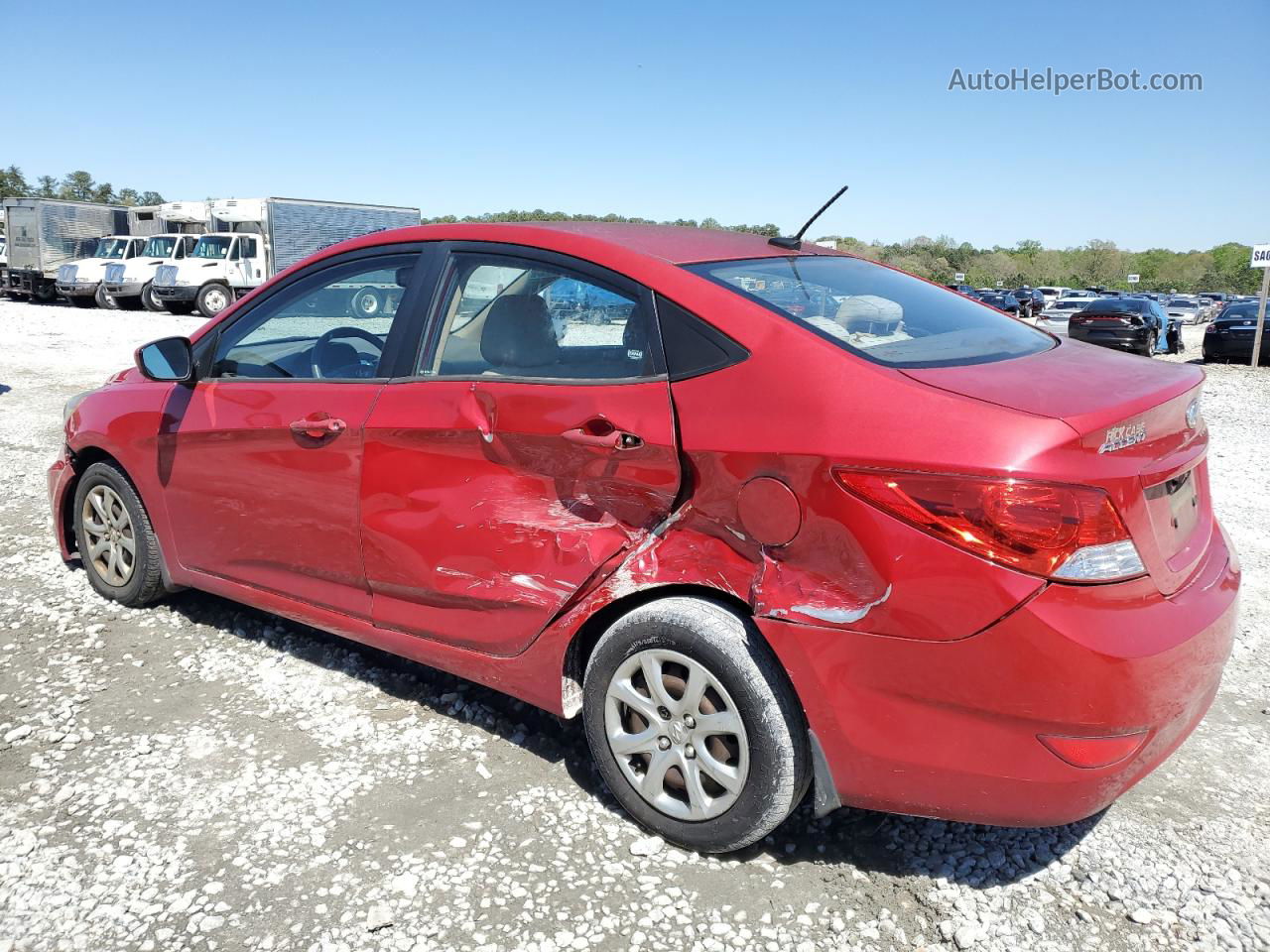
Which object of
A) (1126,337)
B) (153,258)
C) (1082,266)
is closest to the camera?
(1126,337)

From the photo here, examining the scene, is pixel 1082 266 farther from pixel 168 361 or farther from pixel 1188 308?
pixel 168 361

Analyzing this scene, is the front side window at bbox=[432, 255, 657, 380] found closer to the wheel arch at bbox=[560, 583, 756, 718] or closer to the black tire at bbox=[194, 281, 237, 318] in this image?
the wheel arch at bbox=[560, 583, 756, 718]

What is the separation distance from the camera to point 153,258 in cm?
2530

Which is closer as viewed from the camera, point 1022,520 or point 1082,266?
point 1022,520

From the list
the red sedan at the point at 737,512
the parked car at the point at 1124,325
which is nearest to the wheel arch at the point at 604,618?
the red sedan at the point at 737,512

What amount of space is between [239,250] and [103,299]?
535 cm

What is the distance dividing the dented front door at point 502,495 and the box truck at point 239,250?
22049mm

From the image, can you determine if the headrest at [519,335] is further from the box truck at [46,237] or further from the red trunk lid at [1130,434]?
the box truck at [46,237]

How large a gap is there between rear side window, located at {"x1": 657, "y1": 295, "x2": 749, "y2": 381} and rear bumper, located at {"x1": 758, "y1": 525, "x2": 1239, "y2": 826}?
0.67m

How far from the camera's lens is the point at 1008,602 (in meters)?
1.98

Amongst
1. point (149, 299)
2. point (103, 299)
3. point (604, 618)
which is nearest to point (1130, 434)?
point (604, 618)

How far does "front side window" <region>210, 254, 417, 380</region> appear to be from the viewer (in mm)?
3178

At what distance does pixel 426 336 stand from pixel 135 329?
20.0m

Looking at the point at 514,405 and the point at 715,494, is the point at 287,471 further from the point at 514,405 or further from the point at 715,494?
the point at 715,494
